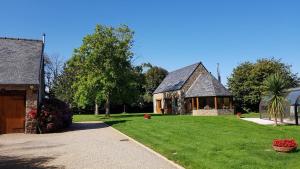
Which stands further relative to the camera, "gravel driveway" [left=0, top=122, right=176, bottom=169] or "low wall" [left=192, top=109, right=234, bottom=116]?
"low wall" [left=192, top=109, right=234, bottom=116]

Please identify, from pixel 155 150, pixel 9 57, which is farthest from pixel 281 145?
pixel 9 57

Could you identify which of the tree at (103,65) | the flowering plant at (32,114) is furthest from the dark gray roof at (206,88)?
the flowering plant at (32,114)

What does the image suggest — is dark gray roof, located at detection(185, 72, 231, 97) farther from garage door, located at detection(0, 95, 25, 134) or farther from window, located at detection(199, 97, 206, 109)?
garage door, located at detection(0, 95, 25, 134)

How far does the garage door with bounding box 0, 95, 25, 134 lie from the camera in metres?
21.6

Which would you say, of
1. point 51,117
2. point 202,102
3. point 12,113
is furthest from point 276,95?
point 202,102

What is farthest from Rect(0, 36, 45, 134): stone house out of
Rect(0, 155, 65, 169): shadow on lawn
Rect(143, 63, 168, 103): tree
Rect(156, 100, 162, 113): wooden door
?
Rect(143, 63, 168, 103): tree

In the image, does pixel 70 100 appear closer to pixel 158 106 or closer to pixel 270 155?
pixel 158 106

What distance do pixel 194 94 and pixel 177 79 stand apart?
754cm

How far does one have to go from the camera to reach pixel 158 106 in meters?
55.1

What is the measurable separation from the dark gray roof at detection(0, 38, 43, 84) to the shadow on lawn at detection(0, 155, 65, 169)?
10.3 metres

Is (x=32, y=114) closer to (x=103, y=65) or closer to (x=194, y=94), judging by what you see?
(x=103, y=65)

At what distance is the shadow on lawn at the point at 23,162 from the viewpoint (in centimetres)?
1041

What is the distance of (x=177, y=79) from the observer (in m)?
50.8

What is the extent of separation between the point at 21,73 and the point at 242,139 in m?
15.5
